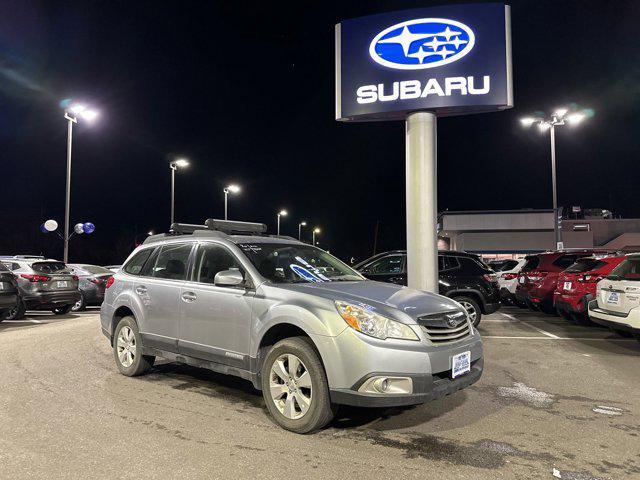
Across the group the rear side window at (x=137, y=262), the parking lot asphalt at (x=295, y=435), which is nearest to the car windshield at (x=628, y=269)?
the parking lot asphalt at (x=295, y=435)

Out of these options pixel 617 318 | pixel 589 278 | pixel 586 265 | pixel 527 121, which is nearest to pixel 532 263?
pixel 586 265

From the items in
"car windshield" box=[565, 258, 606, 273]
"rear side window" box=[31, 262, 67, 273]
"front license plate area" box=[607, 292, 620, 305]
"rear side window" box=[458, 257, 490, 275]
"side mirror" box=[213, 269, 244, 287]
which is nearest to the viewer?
"side mirror" box=[213, 269, 244, 287]

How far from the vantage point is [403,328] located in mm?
4070

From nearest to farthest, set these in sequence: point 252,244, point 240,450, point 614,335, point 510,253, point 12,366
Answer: point 240,450 < point 252,244 < point 12,366 < point 614,335 < point 510,253

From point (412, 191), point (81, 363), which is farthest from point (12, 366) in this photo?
point (412, 191)

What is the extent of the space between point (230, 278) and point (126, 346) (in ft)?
8.32

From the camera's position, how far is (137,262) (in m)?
6.66

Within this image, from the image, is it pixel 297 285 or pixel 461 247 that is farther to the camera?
pixel 461 247

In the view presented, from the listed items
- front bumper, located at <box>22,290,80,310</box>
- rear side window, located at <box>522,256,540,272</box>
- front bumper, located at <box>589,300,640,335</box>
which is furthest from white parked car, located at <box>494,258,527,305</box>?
front bumper, located at <box>22,290,80,310</box>

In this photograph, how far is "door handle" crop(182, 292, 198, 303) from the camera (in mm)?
5352

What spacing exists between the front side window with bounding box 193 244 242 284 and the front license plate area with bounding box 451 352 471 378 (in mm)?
2383

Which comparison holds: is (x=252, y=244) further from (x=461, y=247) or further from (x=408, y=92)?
(x=461, y=247)

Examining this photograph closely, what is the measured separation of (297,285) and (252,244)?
101cm

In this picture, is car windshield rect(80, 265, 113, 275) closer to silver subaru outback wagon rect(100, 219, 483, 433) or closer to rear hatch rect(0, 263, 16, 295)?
rear hatch rect(0, 263, 16, 295)
